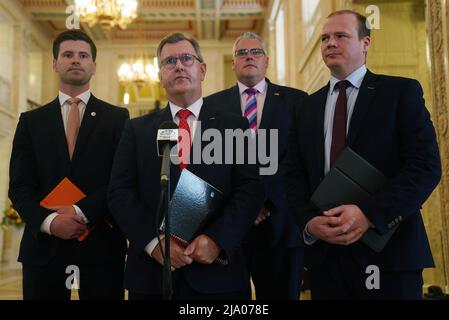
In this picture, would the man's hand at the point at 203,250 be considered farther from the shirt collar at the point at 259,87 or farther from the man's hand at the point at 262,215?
the shirt collar at the point at 259,87

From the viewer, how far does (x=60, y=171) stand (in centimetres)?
245

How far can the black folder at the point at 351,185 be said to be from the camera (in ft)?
6.23

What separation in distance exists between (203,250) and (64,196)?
32.3 inches

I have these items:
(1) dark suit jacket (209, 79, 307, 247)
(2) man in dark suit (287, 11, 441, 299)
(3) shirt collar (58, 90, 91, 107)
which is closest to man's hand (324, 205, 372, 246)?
(2) man in dark suit (287, 11, 441, 299)

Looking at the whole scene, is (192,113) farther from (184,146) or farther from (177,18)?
(177,18)

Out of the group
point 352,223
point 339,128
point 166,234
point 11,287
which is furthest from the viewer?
point 11,287

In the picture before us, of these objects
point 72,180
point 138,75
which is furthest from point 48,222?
point 138,75

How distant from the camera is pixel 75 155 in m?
2.45

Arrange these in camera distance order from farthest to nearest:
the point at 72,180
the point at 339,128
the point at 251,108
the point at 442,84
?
1. the point at 442,84
2. the point at 251,108
3. the point at 72,180
4. the point at 339,128

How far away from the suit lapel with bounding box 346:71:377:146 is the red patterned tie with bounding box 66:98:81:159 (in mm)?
1356

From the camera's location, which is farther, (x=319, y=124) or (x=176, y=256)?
(x=319, y=124)

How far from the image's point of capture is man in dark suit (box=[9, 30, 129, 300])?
2.32 metres

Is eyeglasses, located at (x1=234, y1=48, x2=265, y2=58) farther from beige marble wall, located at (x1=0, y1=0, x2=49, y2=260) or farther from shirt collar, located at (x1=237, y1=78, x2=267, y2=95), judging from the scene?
beige marble wall, located at (x1=0, y1=0, x2=49, y2=260)
